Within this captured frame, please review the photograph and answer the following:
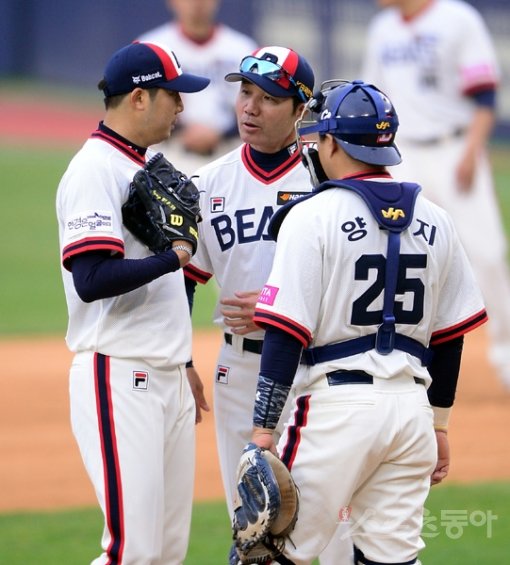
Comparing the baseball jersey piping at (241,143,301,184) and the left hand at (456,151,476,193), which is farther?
the left hand at (456,151,476,193)

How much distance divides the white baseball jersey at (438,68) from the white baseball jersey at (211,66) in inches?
49.5

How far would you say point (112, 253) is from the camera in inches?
147

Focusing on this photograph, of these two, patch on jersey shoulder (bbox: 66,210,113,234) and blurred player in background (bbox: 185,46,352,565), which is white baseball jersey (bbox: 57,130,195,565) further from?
blurred player in background (bbox: 185,46,352,565)

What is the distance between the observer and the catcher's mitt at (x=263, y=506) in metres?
3.32

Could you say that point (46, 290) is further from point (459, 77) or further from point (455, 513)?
point (455, 513)

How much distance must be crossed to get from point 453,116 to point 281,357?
5.35 meters

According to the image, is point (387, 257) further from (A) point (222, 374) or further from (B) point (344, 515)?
(A) point (222, 374)

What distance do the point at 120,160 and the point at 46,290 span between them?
8401 mm

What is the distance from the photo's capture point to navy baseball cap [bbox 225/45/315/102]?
4.22m

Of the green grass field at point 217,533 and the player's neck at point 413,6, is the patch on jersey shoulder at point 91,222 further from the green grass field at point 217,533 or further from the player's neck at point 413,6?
the player's neck at point 413,6

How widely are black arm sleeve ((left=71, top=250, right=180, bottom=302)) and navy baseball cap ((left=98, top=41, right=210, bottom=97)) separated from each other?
601mm

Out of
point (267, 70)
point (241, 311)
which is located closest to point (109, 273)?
point (241, 311)

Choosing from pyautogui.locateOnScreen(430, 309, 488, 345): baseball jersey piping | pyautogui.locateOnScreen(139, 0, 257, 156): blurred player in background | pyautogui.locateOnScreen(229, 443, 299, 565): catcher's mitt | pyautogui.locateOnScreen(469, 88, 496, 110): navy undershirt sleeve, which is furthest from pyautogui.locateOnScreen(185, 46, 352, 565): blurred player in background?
pyautogui.locateOnScreen(139, 0, 257, 156): blurred player in background

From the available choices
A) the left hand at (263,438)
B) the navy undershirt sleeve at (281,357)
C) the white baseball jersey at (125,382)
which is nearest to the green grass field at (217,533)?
the white baseball jersey at (125,382)
